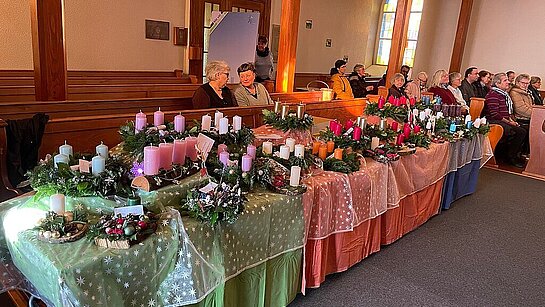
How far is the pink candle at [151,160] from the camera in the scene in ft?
5.74

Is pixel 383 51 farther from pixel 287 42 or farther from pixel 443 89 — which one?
pixel 287 42

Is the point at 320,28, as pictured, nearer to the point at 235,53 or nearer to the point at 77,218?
the point at 235,53

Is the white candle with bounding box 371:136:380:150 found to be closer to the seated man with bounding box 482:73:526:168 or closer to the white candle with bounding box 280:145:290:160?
the white candle with bounding box 280:145:290:160

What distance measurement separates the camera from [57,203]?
150 centimetres

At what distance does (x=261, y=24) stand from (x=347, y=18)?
283cm

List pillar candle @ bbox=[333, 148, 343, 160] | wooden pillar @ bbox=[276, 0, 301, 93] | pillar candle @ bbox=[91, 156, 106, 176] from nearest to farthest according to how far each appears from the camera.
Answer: pillar candle @ bbox=[91, 156, 106, 176], pillar candle @ bbox=[333, 148, 343, 160], wooden pillar @ bbox=[276, 0, 301, 93]

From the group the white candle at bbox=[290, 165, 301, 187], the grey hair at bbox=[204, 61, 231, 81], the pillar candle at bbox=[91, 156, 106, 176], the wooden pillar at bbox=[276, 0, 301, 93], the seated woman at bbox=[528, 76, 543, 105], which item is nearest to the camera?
the pillar candle at bbox=[91, 156, 106, 176]

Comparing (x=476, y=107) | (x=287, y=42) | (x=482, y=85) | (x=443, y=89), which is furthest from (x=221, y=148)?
(x=482, y=85)

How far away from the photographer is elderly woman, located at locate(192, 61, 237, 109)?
3.44 metres

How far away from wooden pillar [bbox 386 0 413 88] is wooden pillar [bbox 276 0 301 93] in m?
2.03

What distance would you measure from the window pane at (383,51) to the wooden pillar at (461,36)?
1.67m

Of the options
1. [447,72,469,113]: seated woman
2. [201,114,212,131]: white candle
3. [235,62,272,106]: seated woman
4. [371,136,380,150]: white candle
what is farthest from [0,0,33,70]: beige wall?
[447,72,469,113]: seated woman

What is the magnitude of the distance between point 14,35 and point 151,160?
171 inches

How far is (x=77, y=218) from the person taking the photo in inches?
61.1
